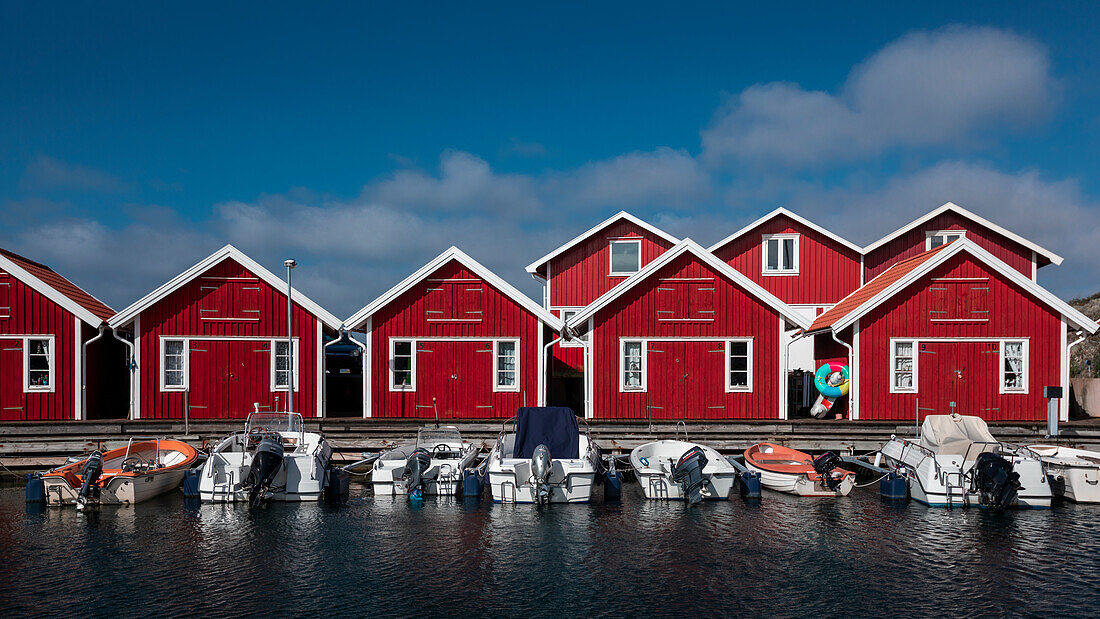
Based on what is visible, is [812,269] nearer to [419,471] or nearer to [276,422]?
[419,471]

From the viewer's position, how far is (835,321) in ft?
84.6

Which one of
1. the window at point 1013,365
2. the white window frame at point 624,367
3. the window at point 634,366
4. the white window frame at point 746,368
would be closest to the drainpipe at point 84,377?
the white window frame at point 624,367

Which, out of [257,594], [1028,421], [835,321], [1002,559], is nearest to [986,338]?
[1028,421]

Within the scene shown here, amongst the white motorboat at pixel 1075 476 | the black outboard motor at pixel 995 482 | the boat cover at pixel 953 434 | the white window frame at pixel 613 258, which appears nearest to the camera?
the black outboard motor at pixel 995 482

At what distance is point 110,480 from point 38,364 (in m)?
9.68

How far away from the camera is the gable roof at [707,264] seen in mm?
24594

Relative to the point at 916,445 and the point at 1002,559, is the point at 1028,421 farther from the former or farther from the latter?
the point at 1002,559

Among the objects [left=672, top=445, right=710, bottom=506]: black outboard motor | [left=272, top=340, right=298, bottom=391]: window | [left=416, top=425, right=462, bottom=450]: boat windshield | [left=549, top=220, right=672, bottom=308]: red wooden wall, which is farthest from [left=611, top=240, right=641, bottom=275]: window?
[left=672, top=445, right=710, bottom=506]: black outboard motor

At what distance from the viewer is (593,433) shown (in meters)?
22.9

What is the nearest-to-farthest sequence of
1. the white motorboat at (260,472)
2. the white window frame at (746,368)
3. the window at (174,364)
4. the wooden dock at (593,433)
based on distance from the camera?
the white motorboat at (260,472)
the wooden dock at (593,433)
the window at (174,364)
the white window frame at (746,368)

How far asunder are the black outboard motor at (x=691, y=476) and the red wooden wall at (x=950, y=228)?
19673mm

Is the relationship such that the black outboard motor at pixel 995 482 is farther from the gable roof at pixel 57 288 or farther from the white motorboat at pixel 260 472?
the gable roof at pixel 57 288

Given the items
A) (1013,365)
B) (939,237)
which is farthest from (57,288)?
(939,237)

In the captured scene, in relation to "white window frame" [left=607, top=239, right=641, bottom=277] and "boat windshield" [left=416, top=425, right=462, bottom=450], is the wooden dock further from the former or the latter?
"white window frame" [left=607, top=239, right=641, bottom=277]
